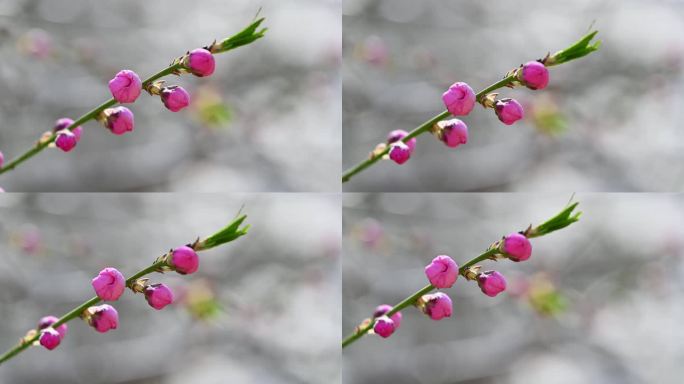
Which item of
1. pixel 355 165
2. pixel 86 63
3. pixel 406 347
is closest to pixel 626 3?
pixel 355 165

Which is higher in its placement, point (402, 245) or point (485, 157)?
point (485, 157)

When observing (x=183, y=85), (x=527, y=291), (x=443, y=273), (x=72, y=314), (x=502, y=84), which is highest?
(x=183, y=85)

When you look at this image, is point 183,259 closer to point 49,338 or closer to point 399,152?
point 49,338

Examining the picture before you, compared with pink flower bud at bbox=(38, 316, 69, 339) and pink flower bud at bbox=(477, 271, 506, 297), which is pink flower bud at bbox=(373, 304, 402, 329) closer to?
pink flower bud at bbox=(477, 271, 506, 297)

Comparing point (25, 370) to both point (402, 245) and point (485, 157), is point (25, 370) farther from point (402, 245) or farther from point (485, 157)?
point (485, 157)

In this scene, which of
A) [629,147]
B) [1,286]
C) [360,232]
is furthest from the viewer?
[629,147]

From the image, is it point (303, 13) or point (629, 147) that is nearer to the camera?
point (303, 13)

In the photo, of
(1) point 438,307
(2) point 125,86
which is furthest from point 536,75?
(2) point 125,86

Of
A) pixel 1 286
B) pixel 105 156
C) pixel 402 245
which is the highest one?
pixel 105 156
